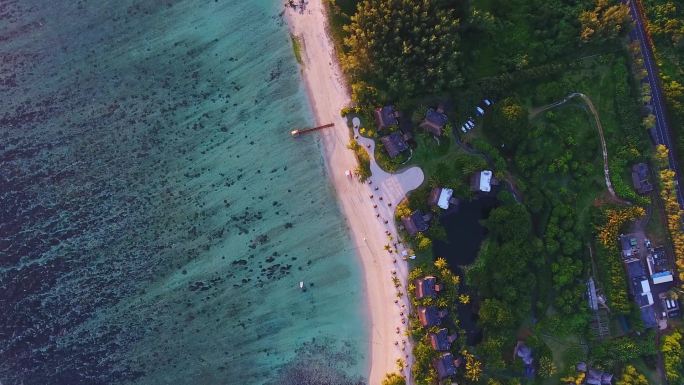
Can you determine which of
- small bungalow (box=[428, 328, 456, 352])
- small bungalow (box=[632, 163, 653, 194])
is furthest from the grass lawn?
small bungalow (box=[632, 163, 653, 194])

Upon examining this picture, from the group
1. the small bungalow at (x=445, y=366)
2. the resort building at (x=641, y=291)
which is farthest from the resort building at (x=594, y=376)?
the small bungalow at (x=445, y=366)

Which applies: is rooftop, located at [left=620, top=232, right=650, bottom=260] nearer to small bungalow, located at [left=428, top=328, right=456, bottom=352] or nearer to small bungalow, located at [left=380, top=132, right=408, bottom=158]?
small bungalow, located at [left=428, top=328, right=456, bottom=352]

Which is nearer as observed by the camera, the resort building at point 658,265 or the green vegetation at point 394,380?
the green vegetation at point 394,380

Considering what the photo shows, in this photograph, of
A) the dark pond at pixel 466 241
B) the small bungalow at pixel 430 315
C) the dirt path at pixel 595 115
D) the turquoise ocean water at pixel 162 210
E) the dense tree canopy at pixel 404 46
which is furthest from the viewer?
the dirt path at pixel 595 115

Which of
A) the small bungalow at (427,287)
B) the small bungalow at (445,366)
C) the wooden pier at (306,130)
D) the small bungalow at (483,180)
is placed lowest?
the small bungalow at (445,366)

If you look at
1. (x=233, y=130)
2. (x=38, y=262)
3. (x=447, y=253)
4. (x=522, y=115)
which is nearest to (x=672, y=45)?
(x=522, y=115)

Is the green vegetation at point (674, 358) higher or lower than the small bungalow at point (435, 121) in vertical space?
lower

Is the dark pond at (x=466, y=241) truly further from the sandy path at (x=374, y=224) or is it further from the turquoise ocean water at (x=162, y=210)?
the turquoise ocean water at (x=162, y=210)
